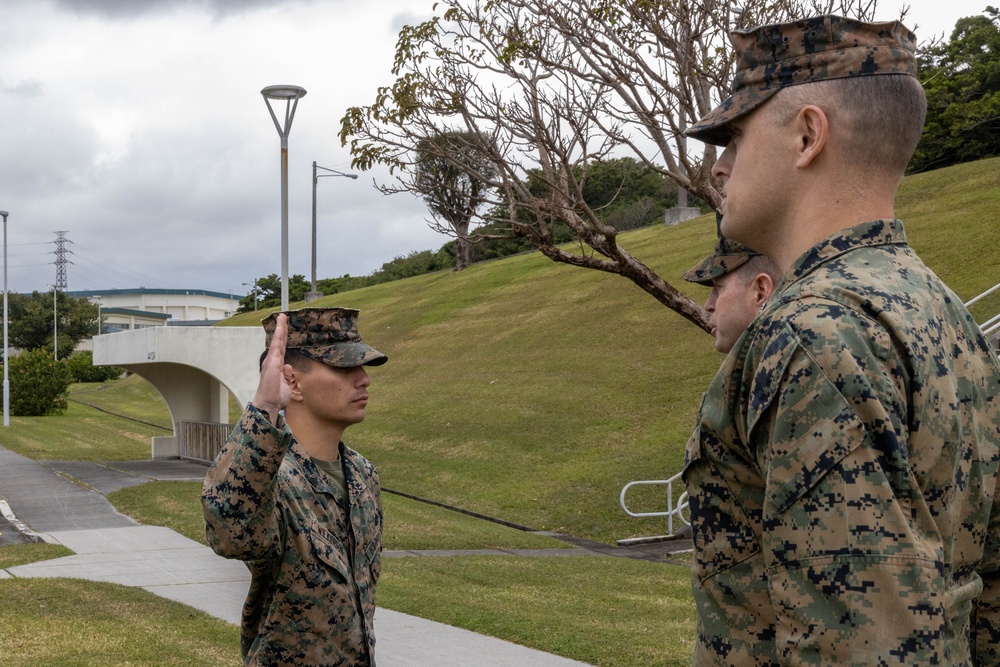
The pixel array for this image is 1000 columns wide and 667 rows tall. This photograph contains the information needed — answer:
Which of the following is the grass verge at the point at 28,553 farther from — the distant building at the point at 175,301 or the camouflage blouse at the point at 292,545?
the distant building at the point at 175,301

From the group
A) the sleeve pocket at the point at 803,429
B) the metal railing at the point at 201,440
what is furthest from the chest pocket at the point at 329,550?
the metal railing at the point at 201,440

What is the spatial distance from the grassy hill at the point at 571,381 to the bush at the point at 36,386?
1310cm

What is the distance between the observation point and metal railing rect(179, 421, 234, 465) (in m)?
24.6

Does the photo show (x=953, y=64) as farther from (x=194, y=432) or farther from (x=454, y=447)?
(x=194, y=432)

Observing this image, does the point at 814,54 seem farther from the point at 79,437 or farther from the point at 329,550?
the point at 79,437

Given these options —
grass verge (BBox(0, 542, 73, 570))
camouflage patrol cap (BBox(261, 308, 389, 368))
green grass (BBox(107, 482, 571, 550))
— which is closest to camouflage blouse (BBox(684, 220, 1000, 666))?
camouflage patrol cap (BBox(261, 308, 389, 368))

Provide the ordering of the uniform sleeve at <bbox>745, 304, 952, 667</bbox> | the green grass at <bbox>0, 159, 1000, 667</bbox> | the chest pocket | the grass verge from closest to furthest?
the uniform sleeve at <bbox>745, 304, 952, 667</bbox>, the chest pocket, the green grass at <bbox>0, 159, 1000, 667</bbox>, the grass verge

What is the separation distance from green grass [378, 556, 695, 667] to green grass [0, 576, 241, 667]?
206cm

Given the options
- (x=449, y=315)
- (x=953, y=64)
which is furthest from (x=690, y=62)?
(x=449, y=315)

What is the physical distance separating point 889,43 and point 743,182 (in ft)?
1.07

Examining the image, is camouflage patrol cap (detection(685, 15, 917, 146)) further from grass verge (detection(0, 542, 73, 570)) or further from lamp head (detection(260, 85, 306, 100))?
lamp head (detection(260, 85, 306, 100))

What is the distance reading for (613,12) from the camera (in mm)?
11414

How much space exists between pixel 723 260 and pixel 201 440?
80.1 feet

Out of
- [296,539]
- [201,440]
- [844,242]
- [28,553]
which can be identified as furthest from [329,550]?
[201,440]
